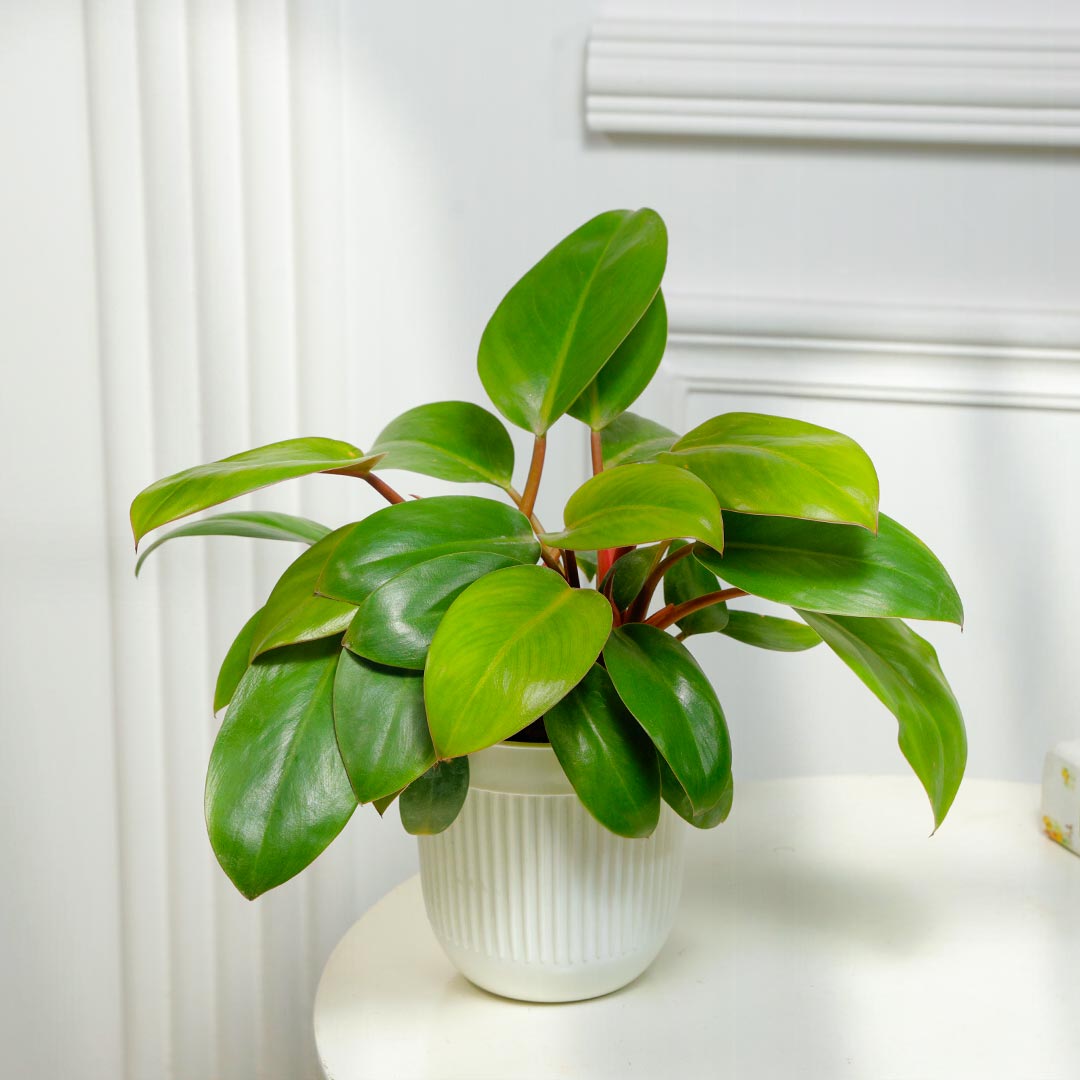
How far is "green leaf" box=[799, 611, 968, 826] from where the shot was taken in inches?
19.5

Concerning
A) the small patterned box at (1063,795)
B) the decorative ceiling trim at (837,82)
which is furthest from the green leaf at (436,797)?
the decorative ceiling trim at (837,82)

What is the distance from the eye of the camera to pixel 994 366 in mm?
906

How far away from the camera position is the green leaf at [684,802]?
507 mm

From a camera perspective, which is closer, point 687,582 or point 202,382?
point 687,582

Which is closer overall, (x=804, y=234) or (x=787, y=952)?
(x=787, y=952)

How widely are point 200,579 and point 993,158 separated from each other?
0.71 meters

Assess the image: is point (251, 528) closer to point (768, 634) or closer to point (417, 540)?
point (417, 540)

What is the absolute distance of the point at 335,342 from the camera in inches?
37.1

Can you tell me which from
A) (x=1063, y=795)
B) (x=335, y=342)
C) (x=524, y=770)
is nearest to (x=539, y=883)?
(x=524, y=770)

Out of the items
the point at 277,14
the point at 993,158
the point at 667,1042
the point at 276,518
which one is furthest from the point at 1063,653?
the point at 277,14

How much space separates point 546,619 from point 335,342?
1.78ft

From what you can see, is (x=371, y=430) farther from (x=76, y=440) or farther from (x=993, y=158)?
(x=993, y=158)

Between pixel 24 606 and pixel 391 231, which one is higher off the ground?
pixel 391 231

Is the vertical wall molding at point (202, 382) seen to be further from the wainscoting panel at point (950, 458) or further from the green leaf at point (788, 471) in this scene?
the green leaf at point (788, 471)
